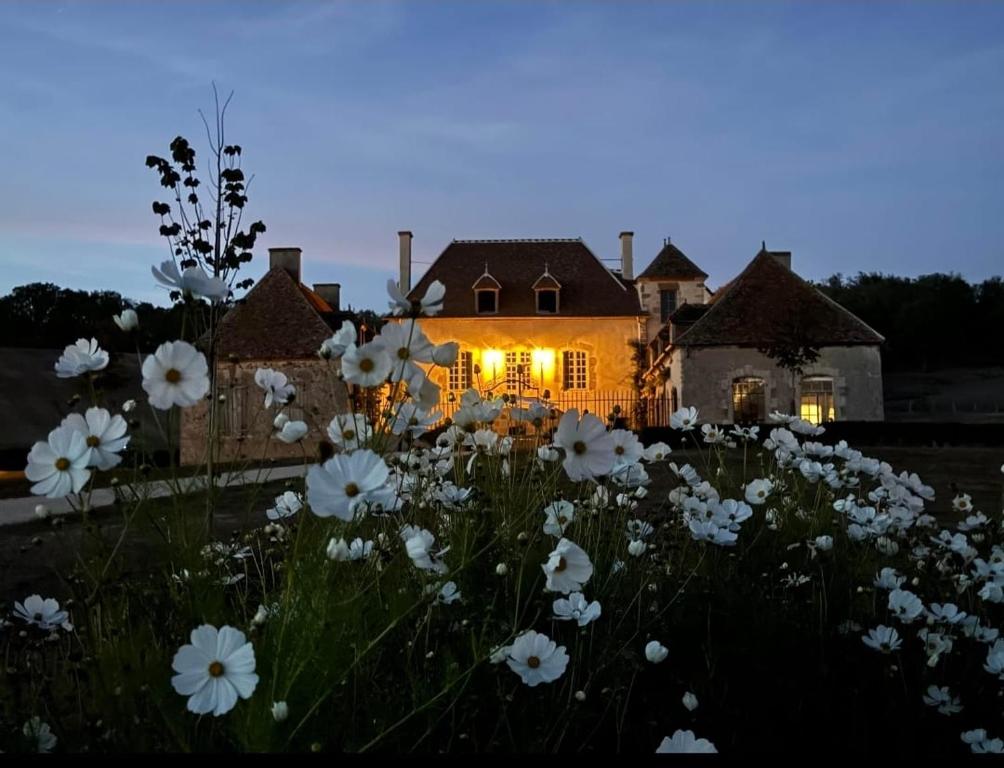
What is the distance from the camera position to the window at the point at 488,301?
1109 inches

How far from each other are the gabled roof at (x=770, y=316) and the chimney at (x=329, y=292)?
553 inches

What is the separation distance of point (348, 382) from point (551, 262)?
28.1 meters

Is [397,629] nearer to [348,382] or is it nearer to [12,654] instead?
[348,382]

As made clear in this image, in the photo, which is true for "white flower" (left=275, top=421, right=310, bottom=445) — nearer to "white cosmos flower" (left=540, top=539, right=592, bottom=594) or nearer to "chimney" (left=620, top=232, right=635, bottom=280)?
"white cosmos flower" (left=540, top=539, right=592, bottom=594)

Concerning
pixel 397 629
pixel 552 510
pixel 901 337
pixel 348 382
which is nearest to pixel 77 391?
pixel 348 382

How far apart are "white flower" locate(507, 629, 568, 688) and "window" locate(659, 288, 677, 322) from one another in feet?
88.5

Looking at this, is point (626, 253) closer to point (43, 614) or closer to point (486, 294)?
point (486, 294)

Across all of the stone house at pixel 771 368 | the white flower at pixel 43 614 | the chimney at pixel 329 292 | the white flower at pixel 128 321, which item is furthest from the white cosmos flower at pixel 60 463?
the chimney at pixel 329 292

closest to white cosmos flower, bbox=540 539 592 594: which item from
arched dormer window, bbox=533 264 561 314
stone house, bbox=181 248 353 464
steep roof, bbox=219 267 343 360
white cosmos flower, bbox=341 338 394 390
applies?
white cosmos flower, bbox=341 338 394 390

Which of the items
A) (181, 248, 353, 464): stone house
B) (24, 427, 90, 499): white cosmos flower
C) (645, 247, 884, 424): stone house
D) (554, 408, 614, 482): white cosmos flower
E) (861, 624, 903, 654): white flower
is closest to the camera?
(24, 427, 90, 499): white cosmos flower

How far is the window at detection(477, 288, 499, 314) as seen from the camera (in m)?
28.2

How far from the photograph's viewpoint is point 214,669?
171cm

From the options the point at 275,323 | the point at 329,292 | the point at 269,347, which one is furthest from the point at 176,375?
the point at 329,292

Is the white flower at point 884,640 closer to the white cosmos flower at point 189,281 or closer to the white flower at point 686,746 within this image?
the white flower at point 686,746
